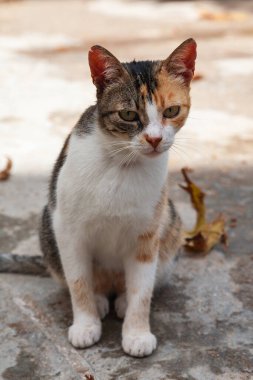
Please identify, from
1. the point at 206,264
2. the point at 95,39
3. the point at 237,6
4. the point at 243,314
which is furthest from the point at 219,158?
the point at 237,6

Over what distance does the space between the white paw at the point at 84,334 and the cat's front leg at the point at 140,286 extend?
118mm

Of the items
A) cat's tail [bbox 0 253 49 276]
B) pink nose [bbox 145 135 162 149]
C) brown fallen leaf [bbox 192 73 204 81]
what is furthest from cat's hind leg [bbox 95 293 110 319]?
brown fallen leaf [bbox 192 73 204 81]

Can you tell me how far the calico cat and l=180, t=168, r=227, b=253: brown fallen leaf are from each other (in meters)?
0.59

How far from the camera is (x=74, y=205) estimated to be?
2662 millimetres

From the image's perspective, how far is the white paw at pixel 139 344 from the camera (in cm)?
264

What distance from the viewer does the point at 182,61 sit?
2629mm

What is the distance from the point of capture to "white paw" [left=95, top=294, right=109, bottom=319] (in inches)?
117

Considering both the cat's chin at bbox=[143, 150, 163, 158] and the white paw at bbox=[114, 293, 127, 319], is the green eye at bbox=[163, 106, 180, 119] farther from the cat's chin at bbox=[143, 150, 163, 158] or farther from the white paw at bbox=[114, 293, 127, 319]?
the white paw at bbox=[114, 293, 127, 319]

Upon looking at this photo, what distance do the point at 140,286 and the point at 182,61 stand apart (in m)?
0.93

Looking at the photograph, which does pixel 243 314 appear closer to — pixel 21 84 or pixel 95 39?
pixel 21 84

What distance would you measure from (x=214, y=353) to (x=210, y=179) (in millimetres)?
1759

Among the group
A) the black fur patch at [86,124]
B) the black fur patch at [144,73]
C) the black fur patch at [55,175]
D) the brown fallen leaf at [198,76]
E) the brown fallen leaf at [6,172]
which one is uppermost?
the black fur patch at [144,73]

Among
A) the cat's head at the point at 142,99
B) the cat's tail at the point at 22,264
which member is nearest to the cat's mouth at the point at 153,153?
the cat's head at the point at 142,99

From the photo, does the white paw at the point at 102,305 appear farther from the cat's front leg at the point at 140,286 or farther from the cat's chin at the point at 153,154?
the cat's chin at the point at 153,154
